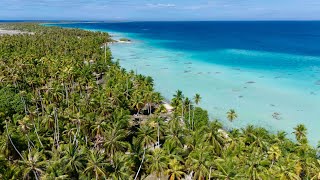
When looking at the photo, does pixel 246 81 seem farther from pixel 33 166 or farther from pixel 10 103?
Result: pixel 33 166

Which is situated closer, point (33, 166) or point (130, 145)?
point (33, 166)

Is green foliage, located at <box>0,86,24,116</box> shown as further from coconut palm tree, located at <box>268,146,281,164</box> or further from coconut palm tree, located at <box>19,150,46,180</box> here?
coconut palm tree, located at <box>268,146,281,164</box>

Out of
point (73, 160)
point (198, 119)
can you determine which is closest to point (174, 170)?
point (73, 160)

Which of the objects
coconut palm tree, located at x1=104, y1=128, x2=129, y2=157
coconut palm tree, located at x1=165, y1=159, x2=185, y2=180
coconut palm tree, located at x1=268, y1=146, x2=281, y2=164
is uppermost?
coconut palm tree, located at x1=268, y1=146, x2=281, y2=164

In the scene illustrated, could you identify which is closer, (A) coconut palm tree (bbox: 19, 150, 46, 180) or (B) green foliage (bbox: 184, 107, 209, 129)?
(A) coconut palm tree (bbox: 19, 150, 46, 180)

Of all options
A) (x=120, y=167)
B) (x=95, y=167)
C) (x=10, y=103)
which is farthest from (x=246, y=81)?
(x=95, y=167)

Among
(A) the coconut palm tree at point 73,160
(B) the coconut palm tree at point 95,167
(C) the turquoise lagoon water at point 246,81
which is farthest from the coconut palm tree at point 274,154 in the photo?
(A) the coconut palm tree at point 73,160

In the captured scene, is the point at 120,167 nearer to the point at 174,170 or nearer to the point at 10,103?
the point at 174,170

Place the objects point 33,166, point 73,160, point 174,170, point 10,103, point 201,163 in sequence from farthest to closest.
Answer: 1. point 10,103
2. point 174,170
3. point 73,160
4. point 201,163
5. point 33,166

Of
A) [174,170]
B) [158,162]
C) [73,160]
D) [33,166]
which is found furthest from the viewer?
[174,170]

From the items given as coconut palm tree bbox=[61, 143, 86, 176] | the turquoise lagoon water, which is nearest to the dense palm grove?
coconut palm tree bbox=[61, 143, 86, 176]

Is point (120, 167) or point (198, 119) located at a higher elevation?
point (198, 119)

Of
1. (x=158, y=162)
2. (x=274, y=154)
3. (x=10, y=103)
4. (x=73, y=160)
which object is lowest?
(x=158, y=162)
